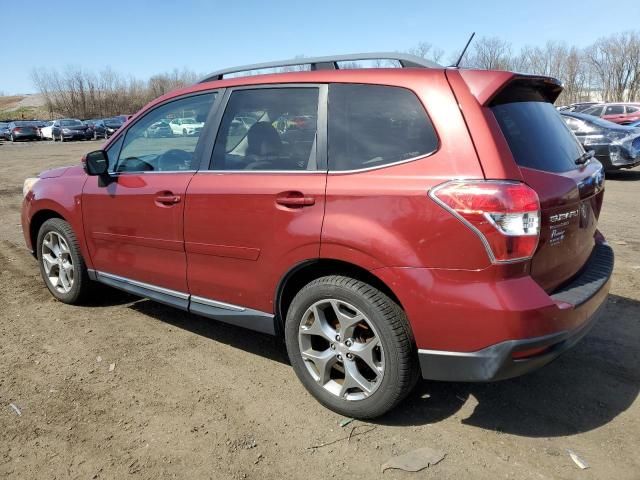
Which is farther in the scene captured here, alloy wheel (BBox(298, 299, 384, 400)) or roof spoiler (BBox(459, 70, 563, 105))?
alloy wheel (BBox(298, 299, 384, 400))

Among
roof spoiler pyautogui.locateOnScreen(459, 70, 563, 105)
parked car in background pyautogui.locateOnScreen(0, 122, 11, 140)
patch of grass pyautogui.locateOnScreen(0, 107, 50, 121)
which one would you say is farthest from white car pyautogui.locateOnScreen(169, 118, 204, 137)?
patch of grass pyautogui.locateOnScreen(0, 107, 50, 121)

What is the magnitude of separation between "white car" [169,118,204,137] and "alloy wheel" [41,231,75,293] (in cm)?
157

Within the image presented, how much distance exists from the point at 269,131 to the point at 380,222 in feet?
3.51

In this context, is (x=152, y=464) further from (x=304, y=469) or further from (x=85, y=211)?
(x=85, y=211)

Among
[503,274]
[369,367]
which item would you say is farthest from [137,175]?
[503,274]

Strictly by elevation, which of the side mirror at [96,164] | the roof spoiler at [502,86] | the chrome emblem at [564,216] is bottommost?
the chrome emblem at [564,216]

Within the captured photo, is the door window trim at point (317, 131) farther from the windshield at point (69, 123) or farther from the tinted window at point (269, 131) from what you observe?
the windshield at point (69, 123)

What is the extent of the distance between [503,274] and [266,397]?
1.62m

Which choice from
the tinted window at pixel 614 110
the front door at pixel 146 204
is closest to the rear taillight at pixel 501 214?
the front door at pixel 146 204

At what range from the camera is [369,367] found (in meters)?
2.92

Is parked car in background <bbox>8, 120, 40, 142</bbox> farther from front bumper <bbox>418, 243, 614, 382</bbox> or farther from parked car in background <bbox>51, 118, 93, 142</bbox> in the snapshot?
front bumper <bbox>418, 243, 614, 382</bbox>

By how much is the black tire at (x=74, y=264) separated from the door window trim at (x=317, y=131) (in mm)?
1719

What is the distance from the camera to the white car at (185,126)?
144 inches

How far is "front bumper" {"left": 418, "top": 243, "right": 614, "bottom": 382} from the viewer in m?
2.45
